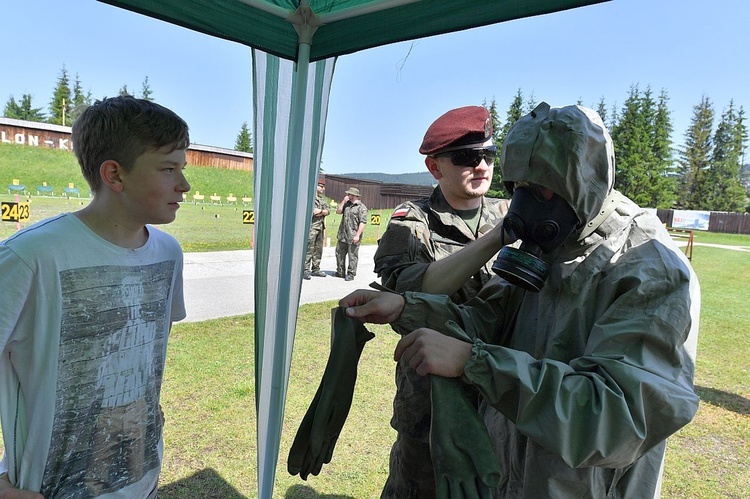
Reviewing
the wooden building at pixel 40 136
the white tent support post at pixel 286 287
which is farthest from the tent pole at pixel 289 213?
the wooden building at pixel 40 136

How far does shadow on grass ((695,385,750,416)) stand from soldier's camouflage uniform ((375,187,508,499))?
4862 millimetres

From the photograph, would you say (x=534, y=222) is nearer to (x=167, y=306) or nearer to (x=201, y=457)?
(x=167, y=306)

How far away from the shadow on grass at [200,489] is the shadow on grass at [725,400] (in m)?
5.08

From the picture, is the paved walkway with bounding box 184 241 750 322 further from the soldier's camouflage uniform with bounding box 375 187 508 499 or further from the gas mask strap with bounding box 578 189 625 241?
the gas mask strap with bounding box 578 189 625 241

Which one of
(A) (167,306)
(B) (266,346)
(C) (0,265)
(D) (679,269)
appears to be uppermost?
(D) (679,269)

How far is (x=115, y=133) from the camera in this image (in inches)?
65.6

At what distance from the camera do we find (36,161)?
741 inches

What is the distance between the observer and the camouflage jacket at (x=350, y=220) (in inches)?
438

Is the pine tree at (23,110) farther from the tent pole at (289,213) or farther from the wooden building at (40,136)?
the tent pole at (289,213)

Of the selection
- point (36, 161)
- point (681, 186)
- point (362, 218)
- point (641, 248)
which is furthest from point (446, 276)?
point (681, 186)

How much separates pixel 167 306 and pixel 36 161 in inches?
836

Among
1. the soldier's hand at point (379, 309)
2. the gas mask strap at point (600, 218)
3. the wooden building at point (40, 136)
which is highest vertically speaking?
the wooden building at point (40, 136)

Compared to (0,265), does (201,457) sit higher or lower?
lower

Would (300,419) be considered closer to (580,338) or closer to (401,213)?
(401,213)
